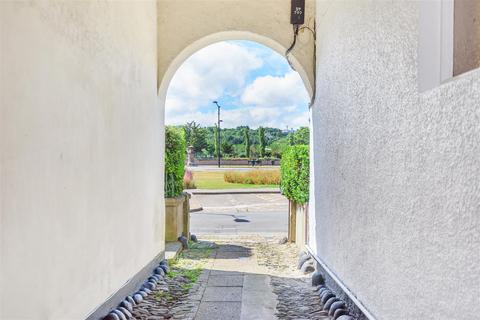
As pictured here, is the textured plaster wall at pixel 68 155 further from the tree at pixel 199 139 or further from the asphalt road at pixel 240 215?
the tree at pixel 199 139

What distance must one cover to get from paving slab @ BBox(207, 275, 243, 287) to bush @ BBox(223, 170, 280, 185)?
21.0 meters

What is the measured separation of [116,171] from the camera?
4.84m

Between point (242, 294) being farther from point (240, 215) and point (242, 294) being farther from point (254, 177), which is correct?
point (254, 177)

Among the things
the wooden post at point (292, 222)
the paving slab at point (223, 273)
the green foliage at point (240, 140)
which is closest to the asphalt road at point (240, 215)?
the wooden post at point (292, 222)

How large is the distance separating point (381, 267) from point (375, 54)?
6.13 ft

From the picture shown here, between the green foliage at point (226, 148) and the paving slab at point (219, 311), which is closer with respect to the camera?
the paving slab at point (219, 311)

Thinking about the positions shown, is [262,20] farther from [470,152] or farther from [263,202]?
[263,202]

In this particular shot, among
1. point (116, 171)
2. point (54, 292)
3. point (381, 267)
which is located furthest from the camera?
point (116, 171)

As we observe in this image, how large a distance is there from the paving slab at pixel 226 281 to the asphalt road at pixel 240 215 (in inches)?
201

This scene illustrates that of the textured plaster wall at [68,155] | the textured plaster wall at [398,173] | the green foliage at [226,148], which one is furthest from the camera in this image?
the green foliage at [226,148]

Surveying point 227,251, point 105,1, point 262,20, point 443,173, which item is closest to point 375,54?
point 443,173

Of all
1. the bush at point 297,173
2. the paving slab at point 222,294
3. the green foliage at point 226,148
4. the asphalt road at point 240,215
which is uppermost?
the green foliage at point 226,148

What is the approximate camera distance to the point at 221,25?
7.27 meters

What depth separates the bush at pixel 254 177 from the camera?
92.7 ft
